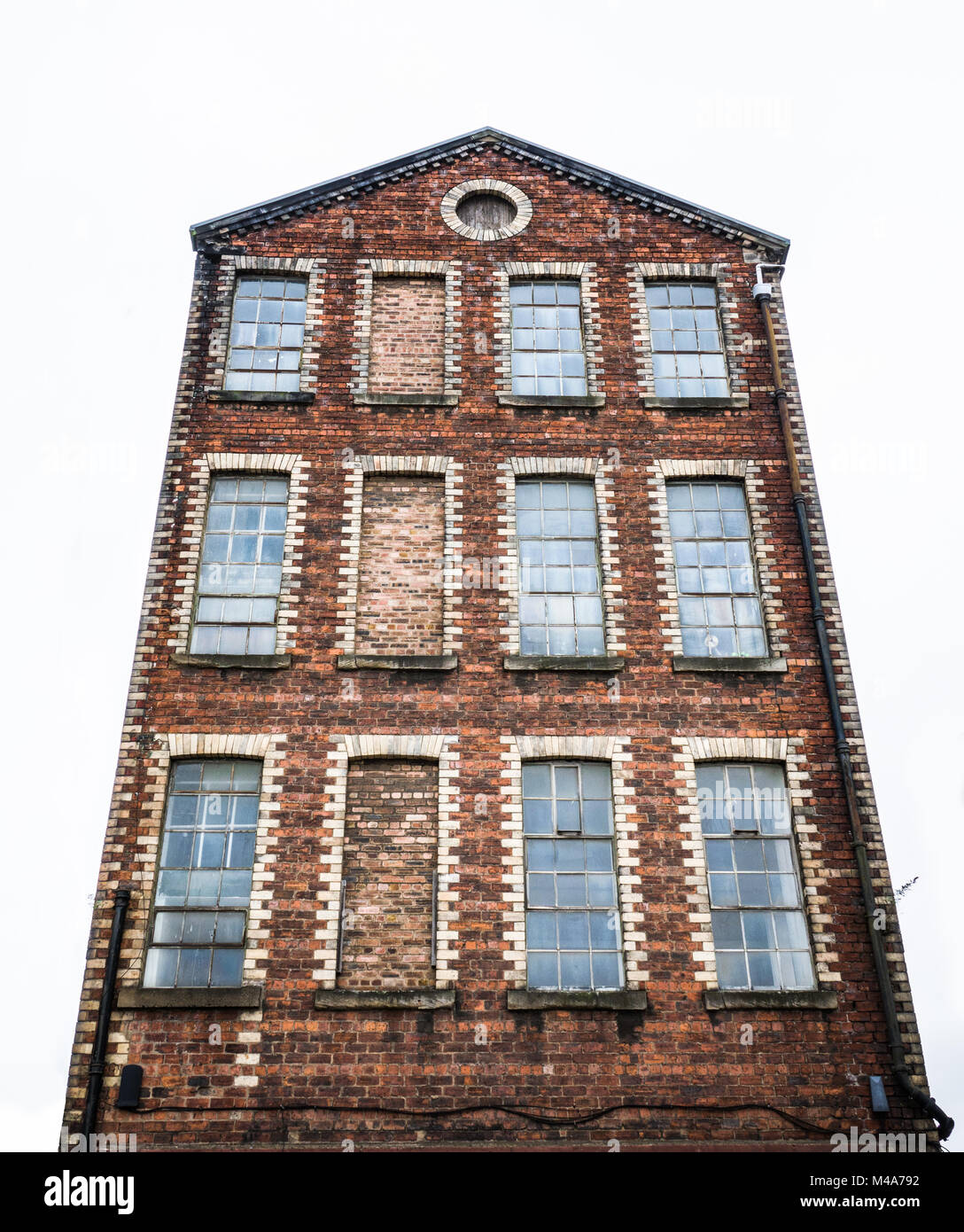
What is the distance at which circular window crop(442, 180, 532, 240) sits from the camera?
14.5 m

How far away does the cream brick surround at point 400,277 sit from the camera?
13.3 metres

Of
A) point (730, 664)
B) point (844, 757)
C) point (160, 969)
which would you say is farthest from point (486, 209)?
point (160, 969)

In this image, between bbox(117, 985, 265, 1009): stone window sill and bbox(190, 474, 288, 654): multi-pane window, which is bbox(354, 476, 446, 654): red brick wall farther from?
bbox(117, 985, 265, 1009): stone window sill

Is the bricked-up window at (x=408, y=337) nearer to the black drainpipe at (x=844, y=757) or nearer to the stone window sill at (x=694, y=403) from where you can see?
the stone window sill at (x=694, y=403)

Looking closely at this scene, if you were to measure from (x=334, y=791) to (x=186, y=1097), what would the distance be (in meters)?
3.08

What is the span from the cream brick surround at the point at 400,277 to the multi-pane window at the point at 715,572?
3.25m

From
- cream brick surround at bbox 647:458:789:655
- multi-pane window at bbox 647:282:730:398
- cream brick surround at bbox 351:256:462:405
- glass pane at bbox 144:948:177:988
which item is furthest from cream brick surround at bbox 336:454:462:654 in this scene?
glass pane at bbox 144:948:177:988

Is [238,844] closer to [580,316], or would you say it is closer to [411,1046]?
[411,1046]

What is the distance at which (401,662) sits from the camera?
37.7ft

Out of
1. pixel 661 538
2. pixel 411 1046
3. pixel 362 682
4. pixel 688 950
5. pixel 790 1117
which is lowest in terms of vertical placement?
pixel 790 1117

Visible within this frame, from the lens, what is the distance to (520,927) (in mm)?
10336

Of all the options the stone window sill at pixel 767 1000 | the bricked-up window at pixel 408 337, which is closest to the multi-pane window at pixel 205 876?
the stone window sill at pixel 767 1000

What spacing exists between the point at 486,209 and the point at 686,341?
11.3 ft
